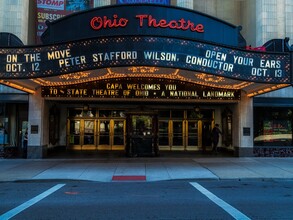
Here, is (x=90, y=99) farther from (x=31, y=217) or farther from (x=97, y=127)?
(x=31, y=217)

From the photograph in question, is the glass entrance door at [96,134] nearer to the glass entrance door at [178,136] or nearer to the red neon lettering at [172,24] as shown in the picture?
the glass entrance door at [178,136]

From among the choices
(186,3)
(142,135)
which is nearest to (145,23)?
(142,135)

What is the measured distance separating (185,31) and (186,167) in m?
5.53

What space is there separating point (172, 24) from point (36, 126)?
29.6ft

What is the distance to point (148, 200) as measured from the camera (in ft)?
30.3

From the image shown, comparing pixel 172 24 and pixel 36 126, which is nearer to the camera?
pixel 172 24

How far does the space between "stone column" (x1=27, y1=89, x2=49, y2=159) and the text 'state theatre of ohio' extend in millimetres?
50

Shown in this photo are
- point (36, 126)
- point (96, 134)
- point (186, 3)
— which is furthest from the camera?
point (96, 134)

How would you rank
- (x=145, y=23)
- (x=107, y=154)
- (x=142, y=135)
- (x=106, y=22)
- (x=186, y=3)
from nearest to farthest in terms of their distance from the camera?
(x=145, y=23), (x=106, y=22), (x=142, y=135), (x=107, y=154), (x=186, y=3)

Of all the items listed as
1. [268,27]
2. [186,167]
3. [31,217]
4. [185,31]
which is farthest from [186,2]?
[31,217]

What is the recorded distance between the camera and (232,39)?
16688 mm

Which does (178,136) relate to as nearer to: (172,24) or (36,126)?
(36,126)

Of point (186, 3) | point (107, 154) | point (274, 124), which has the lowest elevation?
point (107, 154)

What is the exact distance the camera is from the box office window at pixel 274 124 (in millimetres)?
20375
